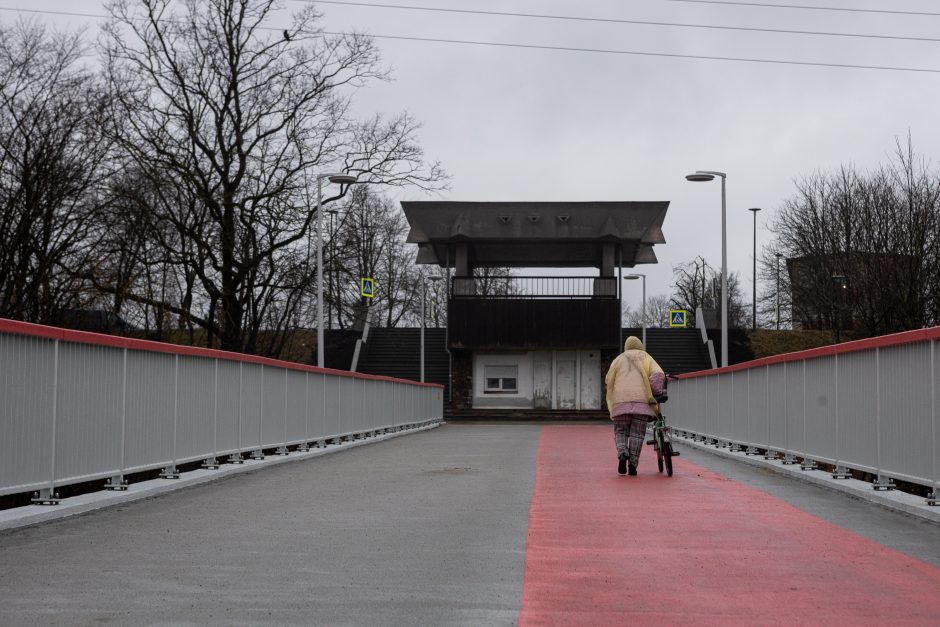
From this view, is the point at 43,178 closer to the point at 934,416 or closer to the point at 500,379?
the point at 934,416

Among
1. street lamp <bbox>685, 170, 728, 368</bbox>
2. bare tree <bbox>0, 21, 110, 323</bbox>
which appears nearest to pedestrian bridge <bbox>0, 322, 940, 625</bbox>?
bare tree <bbox>0, 21, 110, 323</bbox>

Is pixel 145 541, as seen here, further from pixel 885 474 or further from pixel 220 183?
pixel 220 183

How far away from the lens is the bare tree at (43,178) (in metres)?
22.4

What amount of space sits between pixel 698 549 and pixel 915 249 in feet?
76.1

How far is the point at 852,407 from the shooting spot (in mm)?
12180

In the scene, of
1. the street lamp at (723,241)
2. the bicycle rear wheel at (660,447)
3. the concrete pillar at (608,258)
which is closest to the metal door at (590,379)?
the concrete pillar at (608,258)

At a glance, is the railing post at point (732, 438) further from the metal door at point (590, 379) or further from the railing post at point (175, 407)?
the metal door at point (590, 379)

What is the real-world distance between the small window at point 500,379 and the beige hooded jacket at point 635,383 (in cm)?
3354

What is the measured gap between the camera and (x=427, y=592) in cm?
604

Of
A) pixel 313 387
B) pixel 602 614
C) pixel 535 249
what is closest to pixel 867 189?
pixel 535 249

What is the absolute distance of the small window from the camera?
4800cm

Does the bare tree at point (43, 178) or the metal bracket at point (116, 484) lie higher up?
the bare tree at point (43, 178)

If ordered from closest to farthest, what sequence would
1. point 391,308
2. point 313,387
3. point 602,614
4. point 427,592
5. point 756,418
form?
1. point 602,614
2. point 427,592
3. point 756,418
4. point 313,387
5. point 391,308

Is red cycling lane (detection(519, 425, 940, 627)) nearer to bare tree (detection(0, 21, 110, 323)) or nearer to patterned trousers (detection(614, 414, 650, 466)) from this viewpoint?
patterned trousers (detection(614, 414, 650, 466))
